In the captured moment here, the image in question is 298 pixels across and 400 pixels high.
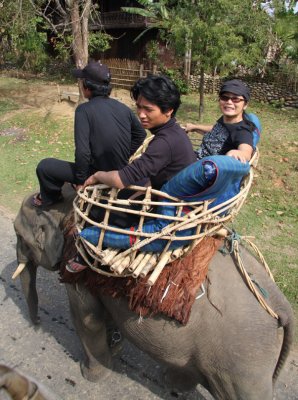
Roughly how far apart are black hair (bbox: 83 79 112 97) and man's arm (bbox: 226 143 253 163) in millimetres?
1166

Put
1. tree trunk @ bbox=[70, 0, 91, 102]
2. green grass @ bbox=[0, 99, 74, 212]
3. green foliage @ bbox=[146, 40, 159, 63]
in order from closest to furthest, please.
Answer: green grass @ bbox=[0, 99, 74, 212], tree trunk @ bbox=[70, 0, 91, 102], green foliage @ bbox=[146, 40, 159, 63]

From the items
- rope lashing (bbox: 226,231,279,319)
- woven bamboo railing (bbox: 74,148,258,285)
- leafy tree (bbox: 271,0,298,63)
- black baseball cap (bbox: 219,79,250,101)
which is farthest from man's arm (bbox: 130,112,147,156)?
leafy tree (bbox: 271,0,298,63)

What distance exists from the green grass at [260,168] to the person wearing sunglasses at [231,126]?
2084 mm

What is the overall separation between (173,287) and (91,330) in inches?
43.3

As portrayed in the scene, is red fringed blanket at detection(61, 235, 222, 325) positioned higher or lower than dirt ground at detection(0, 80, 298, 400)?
higher

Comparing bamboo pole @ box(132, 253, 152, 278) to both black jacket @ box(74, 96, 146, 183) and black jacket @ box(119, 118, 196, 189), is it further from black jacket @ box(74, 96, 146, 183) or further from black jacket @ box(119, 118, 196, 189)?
black jacket @ box(74, 96, 146, 183)

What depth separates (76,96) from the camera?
1412 cm

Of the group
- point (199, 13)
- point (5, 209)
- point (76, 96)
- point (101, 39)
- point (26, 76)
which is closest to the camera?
point (5, 209)

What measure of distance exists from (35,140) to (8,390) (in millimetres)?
9368

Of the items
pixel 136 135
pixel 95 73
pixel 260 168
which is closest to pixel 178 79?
pixel 260 168

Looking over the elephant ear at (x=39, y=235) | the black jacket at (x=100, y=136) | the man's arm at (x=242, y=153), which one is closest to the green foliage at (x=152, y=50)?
the black jacket at (x=100, y=136)

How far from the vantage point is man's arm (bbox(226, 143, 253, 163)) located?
2.34 meters

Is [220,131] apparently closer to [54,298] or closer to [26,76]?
[54,298]

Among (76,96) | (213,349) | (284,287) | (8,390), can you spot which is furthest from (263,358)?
(76,96)
